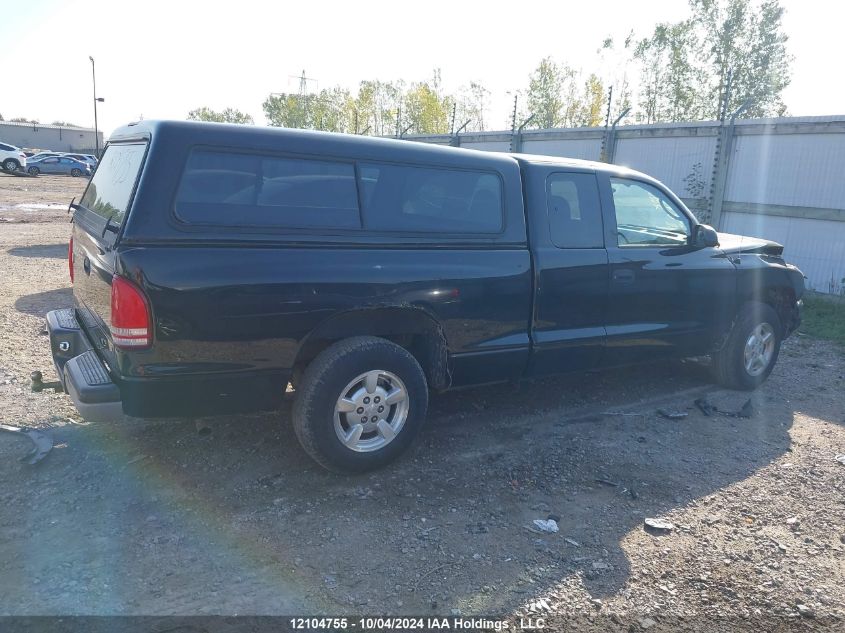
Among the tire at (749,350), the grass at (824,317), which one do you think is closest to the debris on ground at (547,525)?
the tire at (749,350)

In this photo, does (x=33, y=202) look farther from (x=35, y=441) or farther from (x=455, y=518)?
(x=455, y=518)

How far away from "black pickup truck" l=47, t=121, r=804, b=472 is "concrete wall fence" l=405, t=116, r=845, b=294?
6.55 m

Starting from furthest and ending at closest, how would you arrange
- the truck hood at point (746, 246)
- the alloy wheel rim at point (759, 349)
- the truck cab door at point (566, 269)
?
1. the alloy wheel rim at point (759, 349)
2. the truck hood at point (746, 246)
3. the truck cab door at point (566, 269)

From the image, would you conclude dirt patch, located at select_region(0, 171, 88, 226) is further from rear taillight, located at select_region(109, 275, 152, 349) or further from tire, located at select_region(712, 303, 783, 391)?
tire, located at select_region(712, 303, 783, 391)

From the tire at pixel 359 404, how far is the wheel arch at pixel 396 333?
79 mm

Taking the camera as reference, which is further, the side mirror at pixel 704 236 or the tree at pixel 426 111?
the tree at pixel 426 111

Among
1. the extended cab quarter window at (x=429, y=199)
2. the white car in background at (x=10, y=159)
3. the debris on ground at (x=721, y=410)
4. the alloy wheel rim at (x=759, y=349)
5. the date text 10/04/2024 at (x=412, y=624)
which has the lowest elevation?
the date text 10/04/2024 at (x=412, y=624)

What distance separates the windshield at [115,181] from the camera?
→ 3.53 m

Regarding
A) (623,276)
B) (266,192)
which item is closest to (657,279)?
(623,276)

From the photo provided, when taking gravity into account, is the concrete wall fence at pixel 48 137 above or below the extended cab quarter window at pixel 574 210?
above

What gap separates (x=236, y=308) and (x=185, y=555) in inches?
47.9

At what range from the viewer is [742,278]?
5.80m

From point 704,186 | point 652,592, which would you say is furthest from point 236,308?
point 704,186

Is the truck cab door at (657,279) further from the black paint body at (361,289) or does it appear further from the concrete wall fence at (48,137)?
the concrete wall fence at (48,137)
